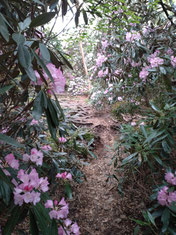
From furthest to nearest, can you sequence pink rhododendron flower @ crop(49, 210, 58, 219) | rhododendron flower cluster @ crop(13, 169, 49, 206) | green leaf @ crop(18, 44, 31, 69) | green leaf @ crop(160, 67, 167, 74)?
green leaf @ crop(160, 67, 167, 74)
pink rhododendron flower @ crop(49, 210, 58, 219)
rhododendron flower cluster @ crop(13, 169, 49, 206)
green leaf @ crop(18, 44, 31, 69)

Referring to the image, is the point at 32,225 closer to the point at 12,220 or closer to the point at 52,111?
the point at 12,220

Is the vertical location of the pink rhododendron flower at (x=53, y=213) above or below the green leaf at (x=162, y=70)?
below

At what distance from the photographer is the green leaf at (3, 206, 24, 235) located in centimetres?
51

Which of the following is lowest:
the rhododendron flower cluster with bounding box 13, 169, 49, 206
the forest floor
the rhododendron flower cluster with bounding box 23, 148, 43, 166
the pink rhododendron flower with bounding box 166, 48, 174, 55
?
the forest floor

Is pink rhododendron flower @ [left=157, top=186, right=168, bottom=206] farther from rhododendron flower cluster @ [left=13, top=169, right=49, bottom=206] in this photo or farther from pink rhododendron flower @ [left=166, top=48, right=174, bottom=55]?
pink rhododendron flower @ [left=166, top=48, right=174, bottom=55]

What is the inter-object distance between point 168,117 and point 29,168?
82 cm

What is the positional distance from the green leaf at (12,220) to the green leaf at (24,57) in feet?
1.44

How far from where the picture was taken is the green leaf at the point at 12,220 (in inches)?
20.1

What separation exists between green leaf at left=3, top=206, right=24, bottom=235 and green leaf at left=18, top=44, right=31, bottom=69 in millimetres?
440

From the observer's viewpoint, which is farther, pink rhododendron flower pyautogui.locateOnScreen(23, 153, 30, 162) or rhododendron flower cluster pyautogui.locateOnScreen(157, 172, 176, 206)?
rhododendron flower cluster pyautogui.locateOnScreen(157, 172, 176, 206)

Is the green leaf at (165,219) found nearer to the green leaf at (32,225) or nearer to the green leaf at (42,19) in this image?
the green leaf at (32,225)

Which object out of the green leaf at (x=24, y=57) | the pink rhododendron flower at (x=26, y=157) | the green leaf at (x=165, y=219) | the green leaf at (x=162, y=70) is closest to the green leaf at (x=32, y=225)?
the pink rhododendron flower at (x=26, y=157)

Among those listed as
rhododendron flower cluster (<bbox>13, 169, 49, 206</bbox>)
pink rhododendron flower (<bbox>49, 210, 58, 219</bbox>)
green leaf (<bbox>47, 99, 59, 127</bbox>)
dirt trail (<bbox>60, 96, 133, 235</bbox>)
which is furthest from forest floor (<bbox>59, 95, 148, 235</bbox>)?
green leaf (<bbox>47, 99, 59, 127</bbox>)

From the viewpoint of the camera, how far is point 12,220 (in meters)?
0.53
